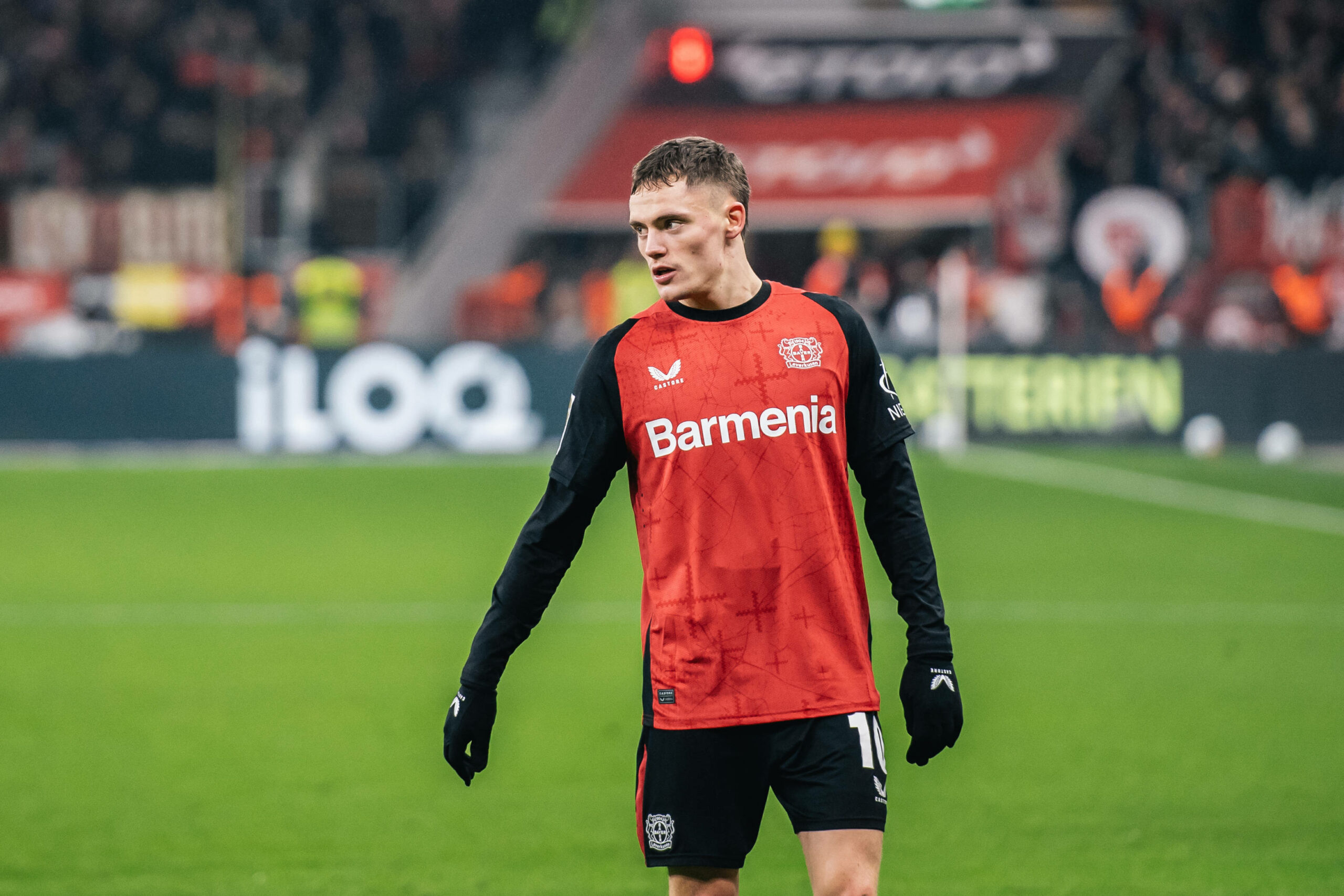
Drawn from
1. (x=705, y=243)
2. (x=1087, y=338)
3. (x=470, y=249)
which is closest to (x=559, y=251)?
(x=470, y=249)

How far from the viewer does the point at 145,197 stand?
2784 centimetres

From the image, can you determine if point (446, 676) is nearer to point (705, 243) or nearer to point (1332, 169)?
point (705, 243)

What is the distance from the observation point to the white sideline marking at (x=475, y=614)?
10.4 metres

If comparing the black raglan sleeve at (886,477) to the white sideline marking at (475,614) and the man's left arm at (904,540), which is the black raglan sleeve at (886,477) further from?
the white sideline marking at (475,614)

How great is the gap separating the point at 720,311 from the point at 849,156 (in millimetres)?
24880

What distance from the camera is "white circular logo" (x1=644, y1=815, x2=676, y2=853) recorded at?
11.9 feet

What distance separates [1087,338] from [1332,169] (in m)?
8.70

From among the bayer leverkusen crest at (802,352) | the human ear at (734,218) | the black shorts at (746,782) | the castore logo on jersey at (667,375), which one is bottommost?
the black shorts at (746,782)

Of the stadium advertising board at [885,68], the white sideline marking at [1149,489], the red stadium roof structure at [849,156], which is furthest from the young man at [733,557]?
the stadium advertising board at [885,68]

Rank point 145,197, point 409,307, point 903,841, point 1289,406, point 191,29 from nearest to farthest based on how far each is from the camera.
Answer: point 903,841, point 1289,406, point 409,307, point 145,197, point 191,29

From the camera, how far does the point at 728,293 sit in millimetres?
3709

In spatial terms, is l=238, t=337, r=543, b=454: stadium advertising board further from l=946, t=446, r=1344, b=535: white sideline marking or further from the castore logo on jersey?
the castore logo on jersey

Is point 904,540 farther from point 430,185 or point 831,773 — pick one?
point 430,185

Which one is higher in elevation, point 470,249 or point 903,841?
point 470,249
